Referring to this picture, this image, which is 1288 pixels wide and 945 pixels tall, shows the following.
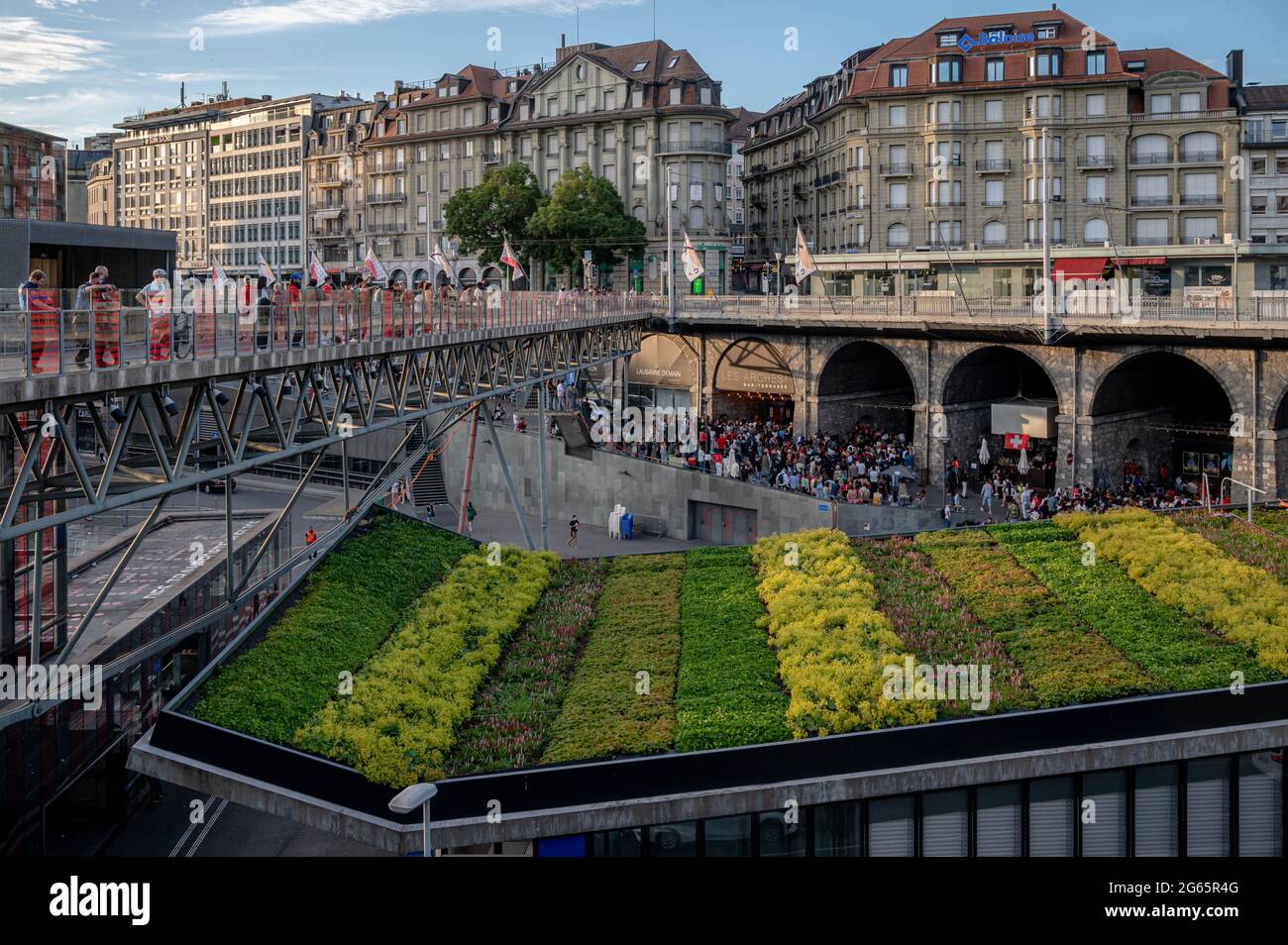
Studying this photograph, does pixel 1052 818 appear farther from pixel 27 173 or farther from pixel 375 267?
pixel 27 173

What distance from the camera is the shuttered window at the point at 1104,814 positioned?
857 inches

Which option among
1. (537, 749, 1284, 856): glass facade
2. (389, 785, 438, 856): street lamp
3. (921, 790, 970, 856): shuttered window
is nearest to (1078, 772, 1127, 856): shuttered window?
(537, 749, 1284, 856): glass facade

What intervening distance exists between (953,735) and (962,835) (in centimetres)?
167

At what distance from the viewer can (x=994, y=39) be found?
269ft

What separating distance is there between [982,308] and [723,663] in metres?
35.8

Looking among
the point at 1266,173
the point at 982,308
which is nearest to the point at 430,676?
the point at 982,308

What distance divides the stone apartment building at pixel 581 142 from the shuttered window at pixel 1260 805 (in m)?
71.0

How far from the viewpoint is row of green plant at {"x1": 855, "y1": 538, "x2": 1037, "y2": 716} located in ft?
74.8

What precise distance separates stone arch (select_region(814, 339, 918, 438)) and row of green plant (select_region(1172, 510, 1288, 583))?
31582 millimetres

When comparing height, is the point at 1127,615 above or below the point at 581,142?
below

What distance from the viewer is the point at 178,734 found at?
70.2ft

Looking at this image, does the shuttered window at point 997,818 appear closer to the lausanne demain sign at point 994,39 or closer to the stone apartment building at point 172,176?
the lausanne demain sign at point 994,39

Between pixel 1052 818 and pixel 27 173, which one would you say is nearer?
pixel 1052 818
